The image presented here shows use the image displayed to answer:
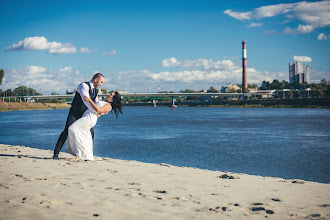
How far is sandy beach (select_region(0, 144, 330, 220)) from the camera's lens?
4402mm

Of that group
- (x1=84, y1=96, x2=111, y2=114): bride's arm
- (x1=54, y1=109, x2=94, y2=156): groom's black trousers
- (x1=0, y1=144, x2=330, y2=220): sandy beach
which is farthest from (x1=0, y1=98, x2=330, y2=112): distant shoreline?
(x1=0, y1=144, x2=330, y2=220): sandy beach

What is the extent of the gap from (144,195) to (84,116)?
3.92m

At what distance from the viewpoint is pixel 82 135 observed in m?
8.45

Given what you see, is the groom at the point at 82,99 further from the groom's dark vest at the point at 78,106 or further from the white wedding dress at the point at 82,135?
the white wedding dress at the point at 82,135

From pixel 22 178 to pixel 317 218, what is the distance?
5077mm

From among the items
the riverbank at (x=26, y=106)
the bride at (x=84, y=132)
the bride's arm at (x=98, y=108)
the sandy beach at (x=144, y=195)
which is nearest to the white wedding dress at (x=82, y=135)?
the bride at (x=84, y=132)

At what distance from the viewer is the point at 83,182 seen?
241 inches

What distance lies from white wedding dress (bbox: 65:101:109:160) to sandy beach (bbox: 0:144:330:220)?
807mm

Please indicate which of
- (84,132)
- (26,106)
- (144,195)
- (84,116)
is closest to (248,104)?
(26,106)

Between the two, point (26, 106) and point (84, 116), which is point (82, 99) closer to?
point (84, 116)

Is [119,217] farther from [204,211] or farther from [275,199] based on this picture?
[275,199]

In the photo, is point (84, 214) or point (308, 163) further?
point (308, 163)

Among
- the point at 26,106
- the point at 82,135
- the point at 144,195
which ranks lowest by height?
the point at 26,106

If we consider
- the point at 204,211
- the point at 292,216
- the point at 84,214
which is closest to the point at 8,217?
the point at 84,214
